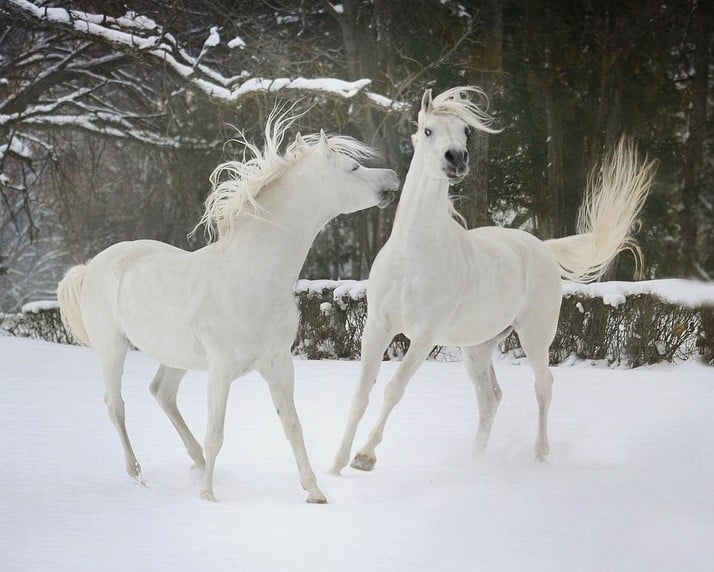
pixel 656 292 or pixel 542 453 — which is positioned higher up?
pixel 656 292

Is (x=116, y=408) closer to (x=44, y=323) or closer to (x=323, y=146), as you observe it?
(x=323, y=146)

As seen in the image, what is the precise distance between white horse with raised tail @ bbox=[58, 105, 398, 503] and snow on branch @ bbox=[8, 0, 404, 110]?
6367 millimetres

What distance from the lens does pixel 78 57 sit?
12.7 metres

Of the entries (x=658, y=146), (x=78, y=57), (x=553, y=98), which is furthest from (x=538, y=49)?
(x=78, y=57)

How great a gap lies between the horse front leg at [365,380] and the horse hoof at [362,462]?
0.20ft

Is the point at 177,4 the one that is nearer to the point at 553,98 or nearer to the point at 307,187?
the point at 553,98

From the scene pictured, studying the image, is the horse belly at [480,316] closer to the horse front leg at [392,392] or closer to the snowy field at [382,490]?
the horse front leg at [392,392]

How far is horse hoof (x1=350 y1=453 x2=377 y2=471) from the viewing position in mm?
4359

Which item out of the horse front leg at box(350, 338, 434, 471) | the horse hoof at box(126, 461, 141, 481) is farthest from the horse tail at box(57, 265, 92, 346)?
the horse front leg at box(350, 338, 434, 471)

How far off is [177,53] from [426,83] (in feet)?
10.5

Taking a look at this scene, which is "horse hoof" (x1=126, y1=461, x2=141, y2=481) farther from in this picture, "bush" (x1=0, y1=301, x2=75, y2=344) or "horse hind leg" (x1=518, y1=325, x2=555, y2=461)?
"bush" (x1=0, y1=301, x2=75, y2=344)

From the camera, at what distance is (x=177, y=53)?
37.1 ft

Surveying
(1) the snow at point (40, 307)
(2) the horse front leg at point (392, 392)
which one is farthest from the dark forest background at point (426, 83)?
(2) the horse front leg at point (392, 392)

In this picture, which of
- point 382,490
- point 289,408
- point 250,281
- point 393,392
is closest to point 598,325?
point 393,392
